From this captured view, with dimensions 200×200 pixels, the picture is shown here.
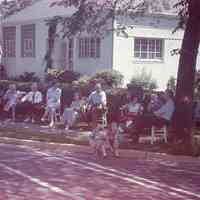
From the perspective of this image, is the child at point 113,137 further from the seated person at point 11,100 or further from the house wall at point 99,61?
the house wall at point 99,61

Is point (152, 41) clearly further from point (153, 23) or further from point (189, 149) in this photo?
point (189, 149)

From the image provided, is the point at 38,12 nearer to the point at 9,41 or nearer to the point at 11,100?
the point at 9,41

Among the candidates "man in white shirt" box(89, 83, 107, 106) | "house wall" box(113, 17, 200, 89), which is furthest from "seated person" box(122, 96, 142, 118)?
"house wall" box(113, 17, 200, 89)

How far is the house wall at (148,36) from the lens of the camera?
82.4 ft

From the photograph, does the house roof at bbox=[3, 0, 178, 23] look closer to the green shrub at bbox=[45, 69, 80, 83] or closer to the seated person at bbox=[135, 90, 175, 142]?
the green shrub at bbox=[45, 69, 80, 83]

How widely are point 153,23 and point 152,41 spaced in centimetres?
110

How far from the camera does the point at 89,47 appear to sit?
88.2ft

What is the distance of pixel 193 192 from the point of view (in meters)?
9.23

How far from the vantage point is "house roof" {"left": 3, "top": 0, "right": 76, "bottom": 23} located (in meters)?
28.8

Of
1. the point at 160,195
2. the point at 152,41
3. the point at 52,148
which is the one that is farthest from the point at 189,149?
the point at 152,41

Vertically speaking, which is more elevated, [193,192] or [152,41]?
[152,41]

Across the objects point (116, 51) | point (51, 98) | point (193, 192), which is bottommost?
point (193, 192)

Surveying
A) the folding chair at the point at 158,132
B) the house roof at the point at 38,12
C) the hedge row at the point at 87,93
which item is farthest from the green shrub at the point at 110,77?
the folding chair at the point at 158,132

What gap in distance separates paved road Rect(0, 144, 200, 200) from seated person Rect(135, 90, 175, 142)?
1791 mm
